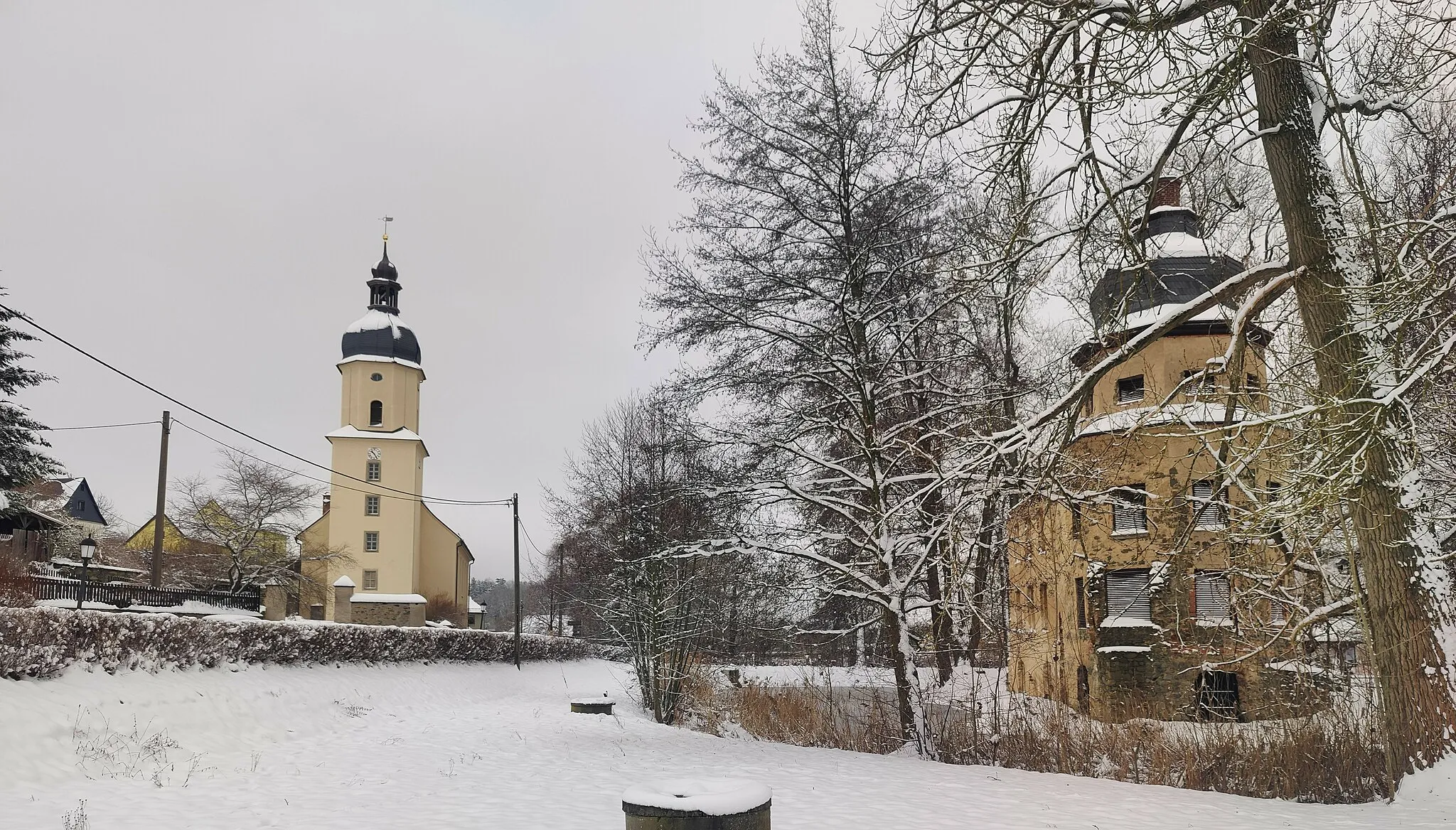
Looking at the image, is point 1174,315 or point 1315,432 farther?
point 1174,315

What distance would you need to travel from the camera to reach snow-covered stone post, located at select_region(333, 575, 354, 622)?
4872 cm

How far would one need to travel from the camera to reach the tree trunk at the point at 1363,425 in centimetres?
717

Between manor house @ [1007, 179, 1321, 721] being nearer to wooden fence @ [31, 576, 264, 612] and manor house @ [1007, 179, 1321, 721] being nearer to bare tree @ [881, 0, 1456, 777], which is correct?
bare tree @ [881, 0, 1456, 777]

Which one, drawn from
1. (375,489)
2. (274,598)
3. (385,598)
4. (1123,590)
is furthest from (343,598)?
(1123,590)

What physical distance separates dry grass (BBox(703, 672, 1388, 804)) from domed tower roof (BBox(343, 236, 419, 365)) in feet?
139

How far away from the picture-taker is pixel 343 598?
161 feet

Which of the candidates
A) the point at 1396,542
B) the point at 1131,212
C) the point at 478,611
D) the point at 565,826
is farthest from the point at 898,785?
the point at 478,611

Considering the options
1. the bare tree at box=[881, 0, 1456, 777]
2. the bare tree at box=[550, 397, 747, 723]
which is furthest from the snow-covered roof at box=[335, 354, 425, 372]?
the bare tree at box=[881, 0, 1456, 777]

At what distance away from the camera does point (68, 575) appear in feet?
103

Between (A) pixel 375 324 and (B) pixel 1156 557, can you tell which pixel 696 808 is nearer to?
(B) pixel 1156 557

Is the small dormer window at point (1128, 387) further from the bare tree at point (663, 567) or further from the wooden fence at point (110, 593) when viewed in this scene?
the wooden fence at point (110, 593)

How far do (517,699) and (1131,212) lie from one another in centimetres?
1994

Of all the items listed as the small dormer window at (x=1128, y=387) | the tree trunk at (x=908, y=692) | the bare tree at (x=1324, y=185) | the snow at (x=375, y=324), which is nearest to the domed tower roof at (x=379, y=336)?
the snow at (x=375, y=324)

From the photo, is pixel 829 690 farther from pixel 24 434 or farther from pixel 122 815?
pixel 24 434
